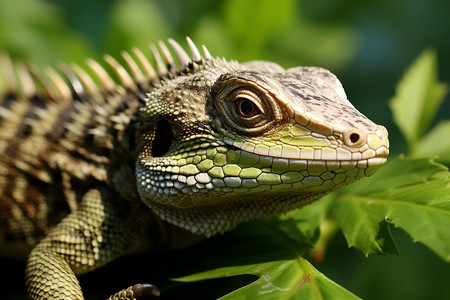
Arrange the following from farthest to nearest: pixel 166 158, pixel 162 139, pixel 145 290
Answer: pixel 162 139 → pixel 166 158 → pixel 145 290

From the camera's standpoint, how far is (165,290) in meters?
4.05

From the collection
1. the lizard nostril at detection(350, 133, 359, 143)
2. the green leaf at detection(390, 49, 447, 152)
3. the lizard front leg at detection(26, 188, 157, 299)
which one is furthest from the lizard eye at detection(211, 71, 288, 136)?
the green leaf at detection(390, 49, 447, 152)

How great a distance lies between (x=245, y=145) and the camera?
3.81m

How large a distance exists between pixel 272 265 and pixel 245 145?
930 mm

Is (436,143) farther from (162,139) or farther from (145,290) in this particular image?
(145,290)

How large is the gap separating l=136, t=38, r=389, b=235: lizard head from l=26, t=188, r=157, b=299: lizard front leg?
448 millimetres

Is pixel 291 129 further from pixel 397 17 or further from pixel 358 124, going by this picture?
pixel 397 17

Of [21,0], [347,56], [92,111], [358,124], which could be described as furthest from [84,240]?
[347,56]

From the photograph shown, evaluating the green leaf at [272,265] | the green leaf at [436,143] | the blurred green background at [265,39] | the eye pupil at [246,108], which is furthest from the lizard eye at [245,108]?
the blurred green background at [265,39]

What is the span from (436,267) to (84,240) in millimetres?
5665

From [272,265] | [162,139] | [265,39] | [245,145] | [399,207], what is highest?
[265,39]

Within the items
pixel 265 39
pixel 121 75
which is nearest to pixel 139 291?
pixel 121 75

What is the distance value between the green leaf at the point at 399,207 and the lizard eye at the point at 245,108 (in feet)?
3.81

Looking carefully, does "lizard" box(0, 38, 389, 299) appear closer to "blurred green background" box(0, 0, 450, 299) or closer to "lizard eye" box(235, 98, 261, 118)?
"lizard eye" box(235, 98, 261, 118)
